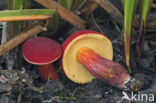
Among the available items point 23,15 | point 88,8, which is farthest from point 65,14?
point 23,15

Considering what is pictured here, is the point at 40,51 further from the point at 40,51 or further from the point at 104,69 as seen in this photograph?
the point at 104,69

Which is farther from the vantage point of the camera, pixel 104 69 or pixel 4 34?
pixel 4 34

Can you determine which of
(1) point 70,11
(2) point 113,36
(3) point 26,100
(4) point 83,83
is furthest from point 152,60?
(3) point 26,100

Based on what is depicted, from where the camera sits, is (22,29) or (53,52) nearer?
(53,52)

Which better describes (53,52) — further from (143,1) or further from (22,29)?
(143,1)

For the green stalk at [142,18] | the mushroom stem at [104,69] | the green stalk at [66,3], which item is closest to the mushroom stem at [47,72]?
the mushroom stem at [104,69]

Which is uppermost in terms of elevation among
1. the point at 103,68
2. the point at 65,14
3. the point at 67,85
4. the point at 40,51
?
the point at 65,14
